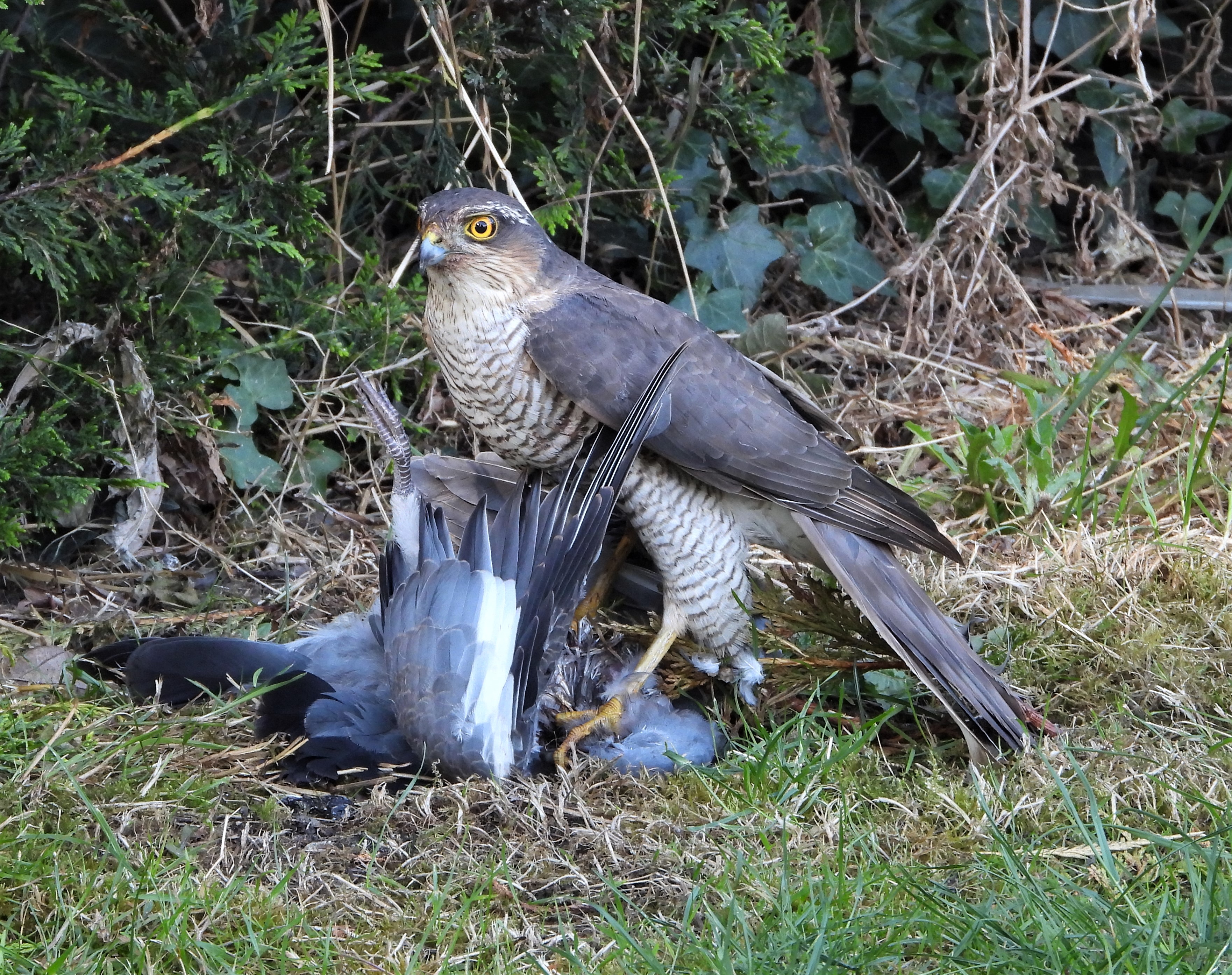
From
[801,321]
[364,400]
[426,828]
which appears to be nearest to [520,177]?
[801,321]

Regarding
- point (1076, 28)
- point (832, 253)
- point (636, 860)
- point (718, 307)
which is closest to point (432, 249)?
point (636, 860)

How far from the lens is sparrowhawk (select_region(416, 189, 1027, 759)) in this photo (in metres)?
3.03

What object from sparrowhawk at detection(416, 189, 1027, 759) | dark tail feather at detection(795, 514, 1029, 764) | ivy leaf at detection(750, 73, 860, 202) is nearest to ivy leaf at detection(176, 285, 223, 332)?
sparrowhawk at detection(416, 189, 1027, 759)

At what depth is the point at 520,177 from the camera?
177 inches

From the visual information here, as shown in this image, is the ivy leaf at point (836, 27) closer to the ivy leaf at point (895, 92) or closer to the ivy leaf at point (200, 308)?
the ivy leaf at point (895, 92)

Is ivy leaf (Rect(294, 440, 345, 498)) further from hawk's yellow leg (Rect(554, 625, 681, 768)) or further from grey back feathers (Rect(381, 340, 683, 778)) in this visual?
hawk's yellow leg (Rect(554, 625, 681, 768))

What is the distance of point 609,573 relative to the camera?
3492 millimetres

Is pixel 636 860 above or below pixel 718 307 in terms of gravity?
above

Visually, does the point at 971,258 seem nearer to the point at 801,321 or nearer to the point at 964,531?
the point at 801,321

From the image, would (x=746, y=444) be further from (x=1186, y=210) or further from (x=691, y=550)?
(x=1186, y=210)

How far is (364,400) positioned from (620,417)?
2.39 ft

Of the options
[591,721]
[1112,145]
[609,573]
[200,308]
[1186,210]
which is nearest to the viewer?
[591,721]

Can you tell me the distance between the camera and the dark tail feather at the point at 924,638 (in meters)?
2.76

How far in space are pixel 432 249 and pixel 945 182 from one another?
2.61 metres
